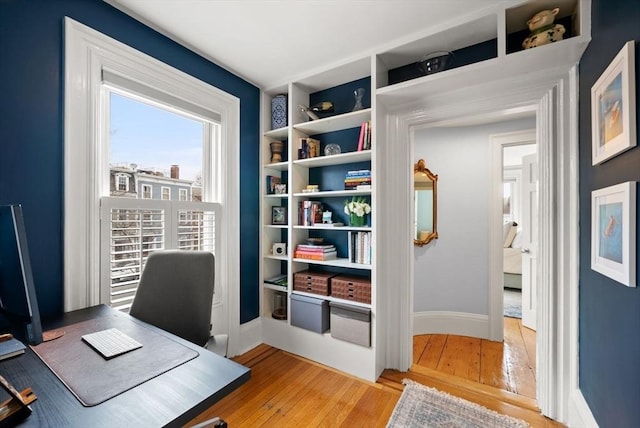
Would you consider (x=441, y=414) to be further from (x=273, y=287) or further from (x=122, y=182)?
(x=122, y=182)

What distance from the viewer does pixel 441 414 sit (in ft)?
5.71

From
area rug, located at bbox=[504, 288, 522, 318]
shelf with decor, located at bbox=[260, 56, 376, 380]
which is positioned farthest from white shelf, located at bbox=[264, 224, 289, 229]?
area rug, located at bbox=[504, 288, 522, 318]

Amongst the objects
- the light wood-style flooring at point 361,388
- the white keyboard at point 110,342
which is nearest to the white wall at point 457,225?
the light wood-style flooring at point 361,388

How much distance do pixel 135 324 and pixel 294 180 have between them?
5.40 feet

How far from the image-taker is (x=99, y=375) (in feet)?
2.94

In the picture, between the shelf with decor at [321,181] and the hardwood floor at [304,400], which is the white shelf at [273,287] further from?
the hardwood floor at [304,400]

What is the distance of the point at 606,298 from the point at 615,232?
340mm

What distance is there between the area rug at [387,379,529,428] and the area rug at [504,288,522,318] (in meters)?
2.26

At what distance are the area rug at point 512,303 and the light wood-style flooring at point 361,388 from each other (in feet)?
3.15

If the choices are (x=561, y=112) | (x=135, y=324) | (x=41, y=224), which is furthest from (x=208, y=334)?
(x=561, y=112)

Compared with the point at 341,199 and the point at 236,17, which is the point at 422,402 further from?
the point at 236,17

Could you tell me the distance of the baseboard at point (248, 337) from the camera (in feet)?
8.25

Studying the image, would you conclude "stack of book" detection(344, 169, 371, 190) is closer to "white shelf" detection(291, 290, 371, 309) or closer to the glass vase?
the glass vase

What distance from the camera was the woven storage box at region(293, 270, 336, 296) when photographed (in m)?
2.40
